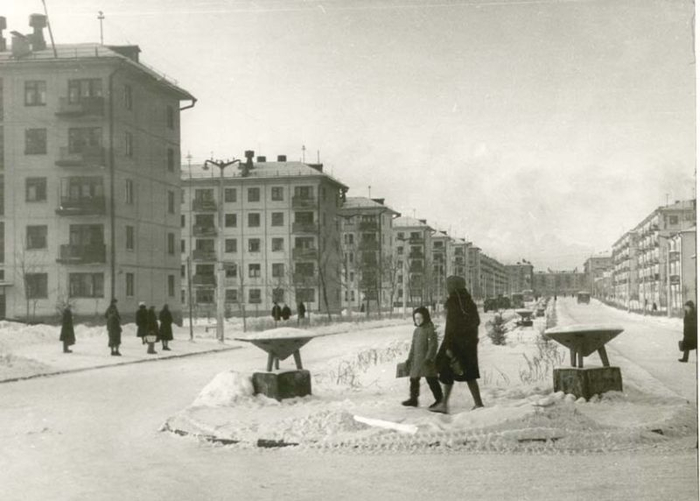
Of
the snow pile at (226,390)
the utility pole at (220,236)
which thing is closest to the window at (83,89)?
the utility pole at (220,236)

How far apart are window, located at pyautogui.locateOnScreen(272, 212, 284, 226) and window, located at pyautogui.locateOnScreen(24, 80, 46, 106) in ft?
8.53

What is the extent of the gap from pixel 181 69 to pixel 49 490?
4.35 meters

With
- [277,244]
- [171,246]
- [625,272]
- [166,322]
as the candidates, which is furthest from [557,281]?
[166,322]

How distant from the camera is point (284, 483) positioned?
6.24 metres

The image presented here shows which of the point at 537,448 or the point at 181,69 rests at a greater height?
the point at 181,69

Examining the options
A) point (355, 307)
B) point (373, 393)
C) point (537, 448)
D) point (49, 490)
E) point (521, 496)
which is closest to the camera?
point (521, 496)

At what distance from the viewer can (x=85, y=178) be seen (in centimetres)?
820

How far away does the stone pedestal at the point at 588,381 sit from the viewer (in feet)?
30.3

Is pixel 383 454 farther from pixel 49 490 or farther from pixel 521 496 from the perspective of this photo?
pixel 49 490

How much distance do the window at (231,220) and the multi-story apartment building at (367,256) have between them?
1.33m

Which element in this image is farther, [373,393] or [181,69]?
[373,393]

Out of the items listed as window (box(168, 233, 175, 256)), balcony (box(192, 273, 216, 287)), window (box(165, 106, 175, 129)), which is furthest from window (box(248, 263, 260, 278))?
window (box(165, 106, 175, 129))

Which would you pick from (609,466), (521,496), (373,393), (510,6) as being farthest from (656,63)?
(373,393)

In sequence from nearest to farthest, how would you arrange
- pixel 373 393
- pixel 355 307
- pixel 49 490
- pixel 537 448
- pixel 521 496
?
1. pixel 521 496
2. pixel 49 490
3. pixel 537 448
4. pixel 355 307
5. pixel 373 393
